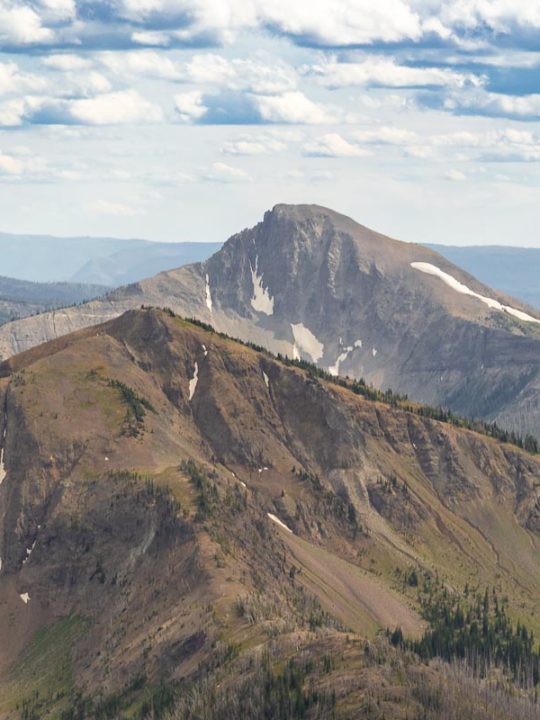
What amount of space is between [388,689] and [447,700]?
899cm

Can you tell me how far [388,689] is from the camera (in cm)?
19962

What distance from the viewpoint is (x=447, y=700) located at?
19938 cm

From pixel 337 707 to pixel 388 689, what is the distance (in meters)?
8.20

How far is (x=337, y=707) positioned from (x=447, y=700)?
54.6 ft

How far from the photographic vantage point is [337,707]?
198250mm
